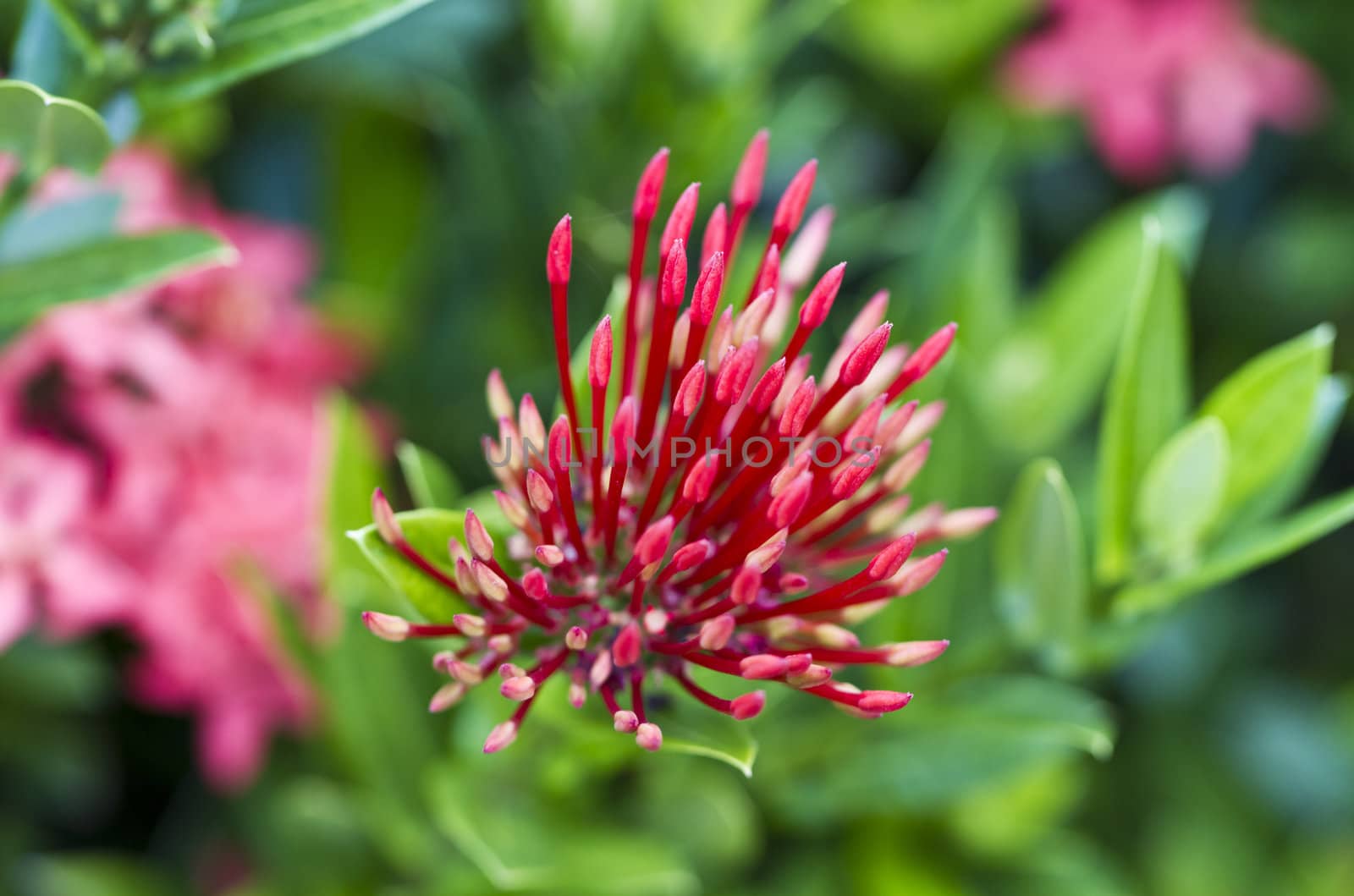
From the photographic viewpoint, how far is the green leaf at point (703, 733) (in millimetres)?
516

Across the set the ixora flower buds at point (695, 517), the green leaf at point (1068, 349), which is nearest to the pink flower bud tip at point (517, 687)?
the ixora flower buds at point (695, 517)

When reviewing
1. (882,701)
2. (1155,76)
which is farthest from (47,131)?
(1155,76)

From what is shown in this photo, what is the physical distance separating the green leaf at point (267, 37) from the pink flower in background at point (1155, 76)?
0.63 meters

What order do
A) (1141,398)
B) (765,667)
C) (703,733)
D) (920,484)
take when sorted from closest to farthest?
1. (765,667)
2. (703,733)
3. (1141,398)
4. (920,484)

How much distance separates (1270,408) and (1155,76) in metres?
0.50

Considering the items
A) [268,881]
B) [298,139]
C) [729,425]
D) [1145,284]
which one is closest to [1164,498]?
[1145,284]

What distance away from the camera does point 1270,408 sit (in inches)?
25.8

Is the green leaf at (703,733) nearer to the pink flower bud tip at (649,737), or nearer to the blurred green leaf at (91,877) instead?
the pink flower bud tip at (649,737)

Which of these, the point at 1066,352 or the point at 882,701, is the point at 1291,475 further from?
the point at 882,701

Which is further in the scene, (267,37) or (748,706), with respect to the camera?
(267,37)

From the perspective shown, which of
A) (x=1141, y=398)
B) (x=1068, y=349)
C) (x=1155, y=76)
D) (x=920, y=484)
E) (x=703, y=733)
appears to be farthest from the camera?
(x=1155, y=76)

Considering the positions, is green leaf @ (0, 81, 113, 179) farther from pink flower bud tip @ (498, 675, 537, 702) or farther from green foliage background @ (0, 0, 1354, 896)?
Answer: pink flower bud tip @ (498, 675, 537, 702)

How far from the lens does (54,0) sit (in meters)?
0.57

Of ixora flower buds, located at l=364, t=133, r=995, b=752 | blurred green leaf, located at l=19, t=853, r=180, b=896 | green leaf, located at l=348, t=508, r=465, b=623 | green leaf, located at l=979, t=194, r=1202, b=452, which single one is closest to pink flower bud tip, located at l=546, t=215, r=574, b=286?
ixora flower buds, located at l=364, t=133, r=995, b=752
